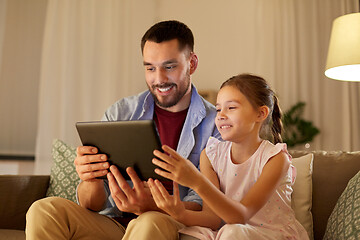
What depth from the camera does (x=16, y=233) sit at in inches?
74.9

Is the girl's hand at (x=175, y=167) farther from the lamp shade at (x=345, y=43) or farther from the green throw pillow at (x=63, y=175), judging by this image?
the lamp shade at (x=345, y=43)

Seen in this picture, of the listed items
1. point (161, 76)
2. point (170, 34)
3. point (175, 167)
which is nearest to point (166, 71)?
point (161, 76)

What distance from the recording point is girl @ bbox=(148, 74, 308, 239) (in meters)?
1.18

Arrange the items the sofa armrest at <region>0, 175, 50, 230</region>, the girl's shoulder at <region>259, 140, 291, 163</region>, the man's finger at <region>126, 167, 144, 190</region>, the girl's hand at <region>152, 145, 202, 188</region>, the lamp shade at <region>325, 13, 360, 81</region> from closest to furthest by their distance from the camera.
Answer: the girl's hand at <region>152, 145, 202, 188</region> → the man's finger at <region>126, 167, 144, 190</region> → the girl's shoulder at <region>259, 140, 291, 163</region> → the sofa armrest at <region>0, 175, 50, 230</region> → the lamp shade at <region>325, 13, 360, 81</region>

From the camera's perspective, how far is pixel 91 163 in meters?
1.31

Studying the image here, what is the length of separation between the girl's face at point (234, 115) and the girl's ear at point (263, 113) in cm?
2

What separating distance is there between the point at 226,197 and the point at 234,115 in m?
0.30

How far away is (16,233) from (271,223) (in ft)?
4.09

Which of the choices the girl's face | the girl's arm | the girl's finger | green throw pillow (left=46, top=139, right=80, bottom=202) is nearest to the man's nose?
the girl's face

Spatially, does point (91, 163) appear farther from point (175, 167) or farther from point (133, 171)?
point (175, 167)

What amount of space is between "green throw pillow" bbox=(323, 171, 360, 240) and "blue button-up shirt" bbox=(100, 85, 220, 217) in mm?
529

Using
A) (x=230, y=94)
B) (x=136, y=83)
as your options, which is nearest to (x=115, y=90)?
(x=136, y=83)

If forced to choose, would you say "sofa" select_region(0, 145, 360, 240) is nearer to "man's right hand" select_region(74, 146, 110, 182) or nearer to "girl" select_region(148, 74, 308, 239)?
"girl" select_region(148, 74, 308, 239)

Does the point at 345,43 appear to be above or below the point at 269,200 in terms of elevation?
above
